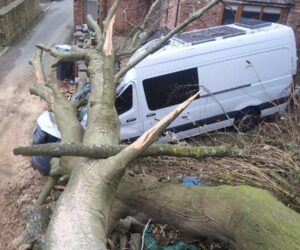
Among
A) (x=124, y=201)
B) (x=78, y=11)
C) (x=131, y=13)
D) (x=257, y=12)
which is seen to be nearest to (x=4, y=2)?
(x=78, y=11)

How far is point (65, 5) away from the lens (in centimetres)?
2152

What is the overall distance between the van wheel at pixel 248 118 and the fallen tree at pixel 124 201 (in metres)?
4.74

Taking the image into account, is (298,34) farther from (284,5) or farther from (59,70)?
(59,70)

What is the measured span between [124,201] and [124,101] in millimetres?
3984

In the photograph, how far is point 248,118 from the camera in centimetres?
872

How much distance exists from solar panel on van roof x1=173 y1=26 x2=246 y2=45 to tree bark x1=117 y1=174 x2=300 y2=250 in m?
4.75

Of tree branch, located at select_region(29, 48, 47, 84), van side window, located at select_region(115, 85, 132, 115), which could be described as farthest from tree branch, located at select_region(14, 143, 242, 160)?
van side window, located at select_region(115, 85, 132, 115)

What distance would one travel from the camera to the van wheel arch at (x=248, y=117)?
8.61 metres

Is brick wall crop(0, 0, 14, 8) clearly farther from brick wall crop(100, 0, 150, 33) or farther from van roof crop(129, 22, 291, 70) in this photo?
van roof crop(129, 22, 291, 70)

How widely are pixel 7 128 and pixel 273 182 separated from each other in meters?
7.43

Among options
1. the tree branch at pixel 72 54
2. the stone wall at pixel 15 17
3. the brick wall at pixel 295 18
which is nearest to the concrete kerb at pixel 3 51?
the stone wall at pixel 15 17

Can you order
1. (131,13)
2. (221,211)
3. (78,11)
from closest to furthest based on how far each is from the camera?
(221,211), (78,11), (131,13)

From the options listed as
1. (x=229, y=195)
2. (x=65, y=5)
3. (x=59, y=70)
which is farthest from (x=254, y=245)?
(x=65, y=5)

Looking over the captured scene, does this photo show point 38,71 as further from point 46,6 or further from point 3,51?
point 46,6
